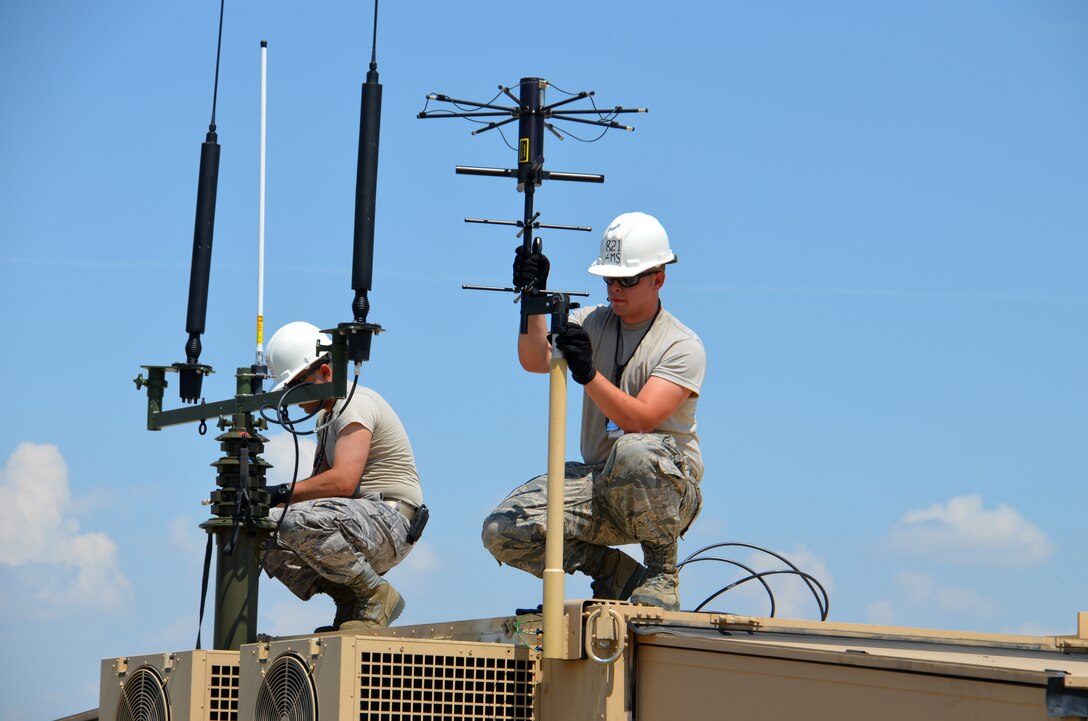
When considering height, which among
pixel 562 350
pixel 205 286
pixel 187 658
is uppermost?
pixel 205 286

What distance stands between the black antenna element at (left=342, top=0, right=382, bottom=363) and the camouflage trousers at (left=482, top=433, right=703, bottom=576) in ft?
3.13

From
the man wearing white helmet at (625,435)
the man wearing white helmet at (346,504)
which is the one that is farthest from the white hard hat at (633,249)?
the man wearing white helmet at (346,504)

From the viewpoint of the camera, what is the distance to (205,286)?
7.45 m

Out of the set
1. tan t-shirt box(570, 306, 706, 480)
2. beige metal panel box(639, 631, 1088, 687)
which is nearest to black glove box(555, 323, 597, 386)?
tan t-shirt box(570, 306, 706, 480)

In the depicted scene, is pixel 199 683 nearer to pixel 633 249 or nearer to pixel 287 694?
pixel 287 694

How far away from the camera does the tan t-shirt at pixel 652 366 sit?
264 inches

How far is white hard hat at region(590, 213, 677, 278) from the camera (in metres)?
6.86

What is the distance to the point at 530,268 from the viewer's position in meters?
6.26

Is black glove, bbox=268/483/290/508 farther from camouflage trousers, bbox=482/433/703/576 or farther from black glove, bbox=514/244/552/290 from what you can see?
black glove, bbox=514/244/552/290

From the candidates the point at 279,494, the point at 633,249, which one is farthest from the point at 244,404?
the point at 633,249

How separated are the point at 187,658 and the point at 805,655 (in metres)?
2.91

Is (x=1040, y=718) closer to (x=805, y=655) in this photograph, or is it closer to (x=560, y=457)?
(x=805, y=655)

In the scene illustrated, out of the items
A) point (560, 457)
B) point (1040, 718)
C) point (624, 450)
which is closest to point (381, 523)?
point (624, 450)

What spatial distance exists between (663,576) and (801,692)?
202 centimetres
